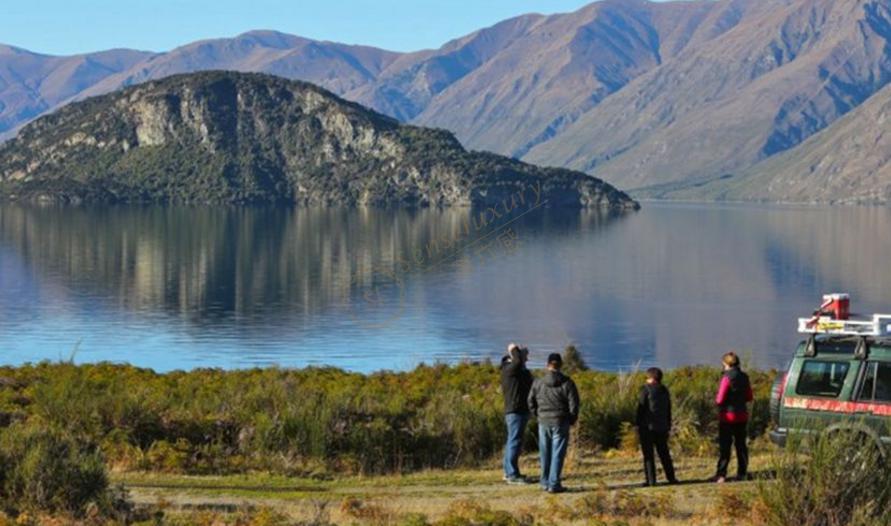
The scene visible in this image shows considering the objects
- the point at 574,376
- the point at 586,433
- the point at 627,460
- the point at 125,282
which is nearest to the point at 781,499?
the point at 627,460

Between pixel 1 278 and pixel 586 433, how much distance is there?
96472 millimetres

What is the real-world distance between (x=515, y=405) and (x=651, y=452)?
2292mm

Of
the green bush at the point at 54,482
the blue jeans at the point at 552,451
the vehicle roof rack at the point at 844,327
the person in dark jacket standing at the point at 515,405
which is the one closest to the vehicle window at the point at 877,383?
the vehicle roof rack at the point at 844,327

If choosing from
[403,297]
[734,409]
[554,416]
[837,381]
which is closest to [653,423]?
[734,409]

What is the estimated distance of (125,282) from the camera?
107 m

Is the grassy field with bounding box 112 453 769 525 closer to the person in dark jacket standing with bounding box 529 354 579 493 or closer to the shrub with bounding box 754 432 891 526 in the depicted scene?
the person in dark jacket standing with bounding box 529 354 579 493

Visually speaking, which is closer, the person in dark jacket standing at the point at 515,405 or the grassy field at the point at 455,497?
the grassy field at the point at 455,497

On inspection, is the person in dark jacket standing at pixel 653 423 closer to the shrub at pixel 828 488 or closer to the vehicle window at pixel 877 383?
the vehicle window at pixel 877 383

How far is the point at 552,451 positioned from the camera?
17766 millimetres

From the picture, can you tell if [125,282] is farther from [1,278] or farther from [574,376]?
[574,376]

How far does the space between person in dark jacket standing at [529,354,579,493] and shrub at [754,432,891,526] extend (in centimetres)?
453

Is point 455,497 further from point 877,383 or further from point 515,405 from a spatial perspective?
point 877,383

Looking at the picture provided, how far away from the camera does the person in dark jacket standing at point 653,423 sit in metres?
17.9

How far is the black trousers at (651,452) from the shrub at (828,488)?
437 centimetres
